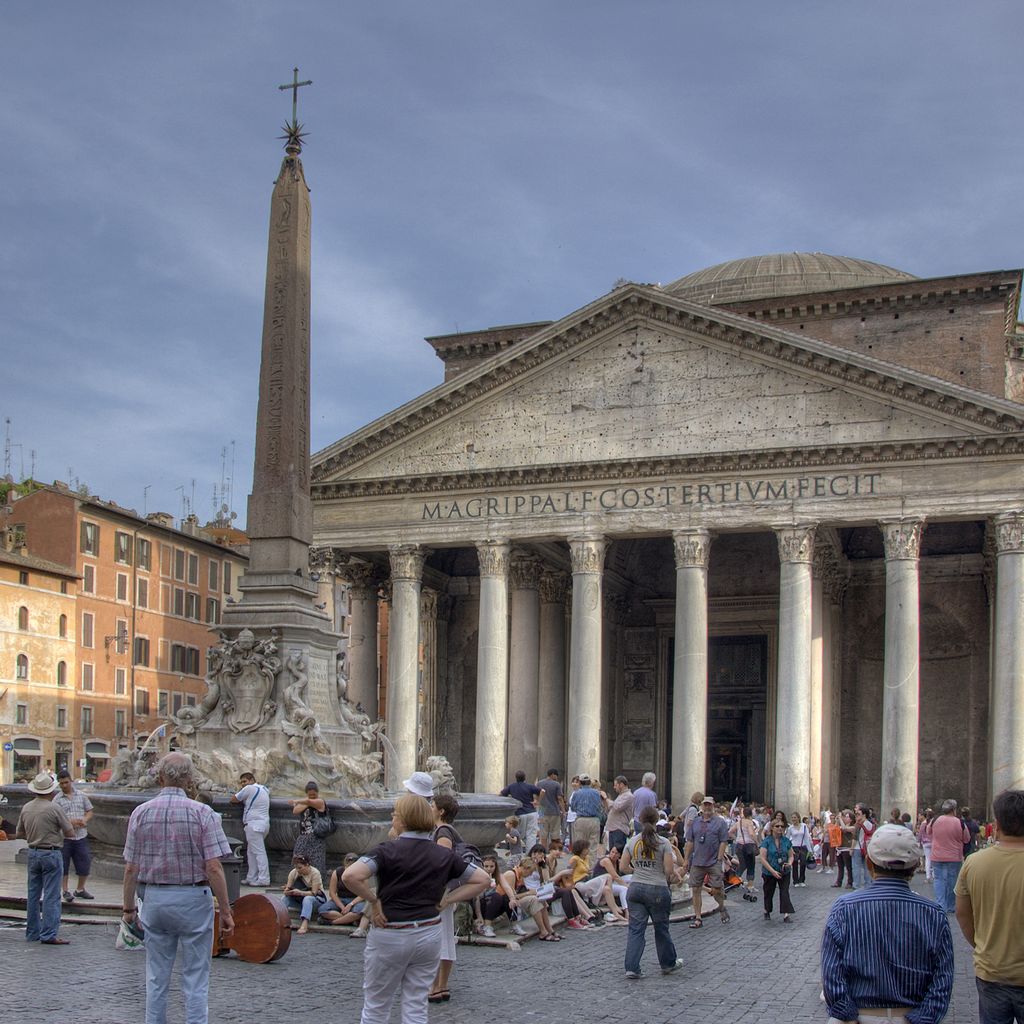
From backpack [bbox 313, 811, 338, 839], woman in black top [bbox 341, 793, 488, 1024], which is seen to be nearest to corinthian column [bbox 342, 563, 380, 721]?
backpack [bbox 313, 811, 338, 839]

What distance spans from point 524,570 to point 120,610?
1854 cm

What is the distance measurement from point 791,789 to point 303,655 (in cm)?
1648

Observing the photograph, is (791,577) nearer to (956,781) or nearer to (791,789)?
(791,789)

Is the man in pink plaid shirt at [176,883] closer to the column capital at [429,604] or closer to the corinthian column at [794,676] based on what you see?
the corinthian column at [794,676]

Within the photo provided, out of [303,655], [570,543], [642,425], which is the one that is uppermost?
[642,425]

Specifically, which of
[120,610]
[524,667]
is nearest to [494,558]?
[524,667]

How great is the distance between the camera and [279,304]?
43.6 ft

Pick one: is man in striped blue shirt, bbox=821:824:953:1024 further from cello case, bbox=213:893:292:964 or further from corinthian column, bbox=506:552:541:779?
corinthian column, bbox=506:552:541:779

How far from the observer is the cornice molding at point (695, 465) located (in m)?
26.6

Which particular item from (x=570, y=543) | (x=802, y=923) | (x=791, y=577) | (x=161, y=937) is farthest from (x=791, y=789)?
(x=161, y=937)

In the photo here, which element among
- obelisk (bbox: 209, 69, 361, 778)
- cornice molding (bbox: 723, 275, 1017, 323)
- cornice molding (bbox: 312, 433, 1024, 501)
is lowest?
obelisk (bbox: 209, 69, 361, 778)

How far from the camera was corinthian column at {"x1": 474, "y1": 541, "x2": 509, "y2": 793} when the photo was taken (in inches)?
1160

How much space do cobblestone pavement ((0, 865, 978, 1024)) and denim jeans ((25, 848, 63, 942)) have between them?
4.7 inches

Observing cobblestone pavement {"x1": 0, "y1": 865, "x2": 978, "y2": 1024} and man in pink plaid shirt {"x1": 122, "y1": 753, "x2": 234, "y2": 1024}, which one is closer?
man in pink plaid shirt {"x1": 122, "y1": 753, "x2": 234, "y2": 1024}
